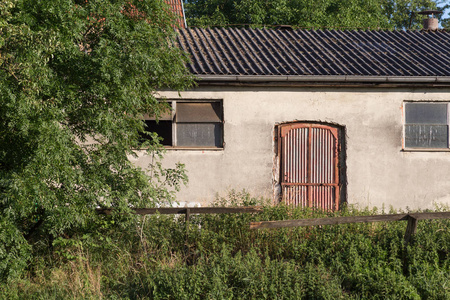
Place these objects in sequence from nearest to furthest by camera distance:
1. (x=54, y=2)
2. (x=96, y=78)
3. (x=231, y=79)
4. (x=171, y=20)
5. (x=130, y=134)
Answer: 1. (x=54, y=2)
2. (x=96, y=78)
3. (x=130, y=134)
4. (x=171, y=20)
5. (x=231, y=79)

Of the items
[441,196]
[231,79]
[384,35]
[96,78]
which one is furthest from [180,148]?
[384,35]

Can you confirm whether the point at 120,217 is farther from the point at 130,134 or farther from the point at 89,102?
the point at 89,102

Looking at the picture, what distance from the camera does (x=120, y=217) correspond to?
752 cm

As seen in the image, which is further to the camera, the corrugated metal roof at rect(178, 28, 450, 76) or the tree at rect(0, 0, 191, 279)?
the corrugated metal roof at rect(178, 28, 450, 76)

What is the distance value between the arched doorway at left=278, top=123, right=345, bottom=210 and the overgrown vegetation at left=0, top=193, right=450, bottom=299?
274 centimetres

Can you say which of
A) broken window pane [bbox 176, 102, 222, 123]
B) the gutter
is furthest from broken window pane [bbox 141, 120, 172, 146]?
the gutter

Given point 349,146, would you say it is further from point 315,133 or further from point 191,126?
point 191,126

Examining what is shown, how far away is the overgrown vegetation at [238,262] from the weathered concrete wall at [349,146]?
2.69m

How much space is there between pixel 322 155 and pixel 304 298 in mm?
5606

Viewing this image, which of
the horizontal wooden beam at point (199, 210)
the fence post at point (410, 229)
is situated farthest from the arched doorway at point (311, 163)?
the fence post at point (410, 229)

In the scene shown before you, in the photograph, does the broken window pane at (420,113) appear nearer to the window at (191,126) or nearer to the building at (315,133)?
the building at (315,133)

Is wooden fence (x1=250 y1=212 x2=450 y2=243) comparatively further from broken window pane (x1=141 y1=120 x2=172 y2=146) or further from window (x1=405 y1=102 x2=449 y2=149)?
window (x1=405 y1=102 x2=449 y2=149)

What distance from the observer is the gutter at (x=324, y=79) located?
10.6 meters

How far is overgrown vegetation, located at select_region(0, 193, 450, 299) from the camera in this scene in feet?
19.5
